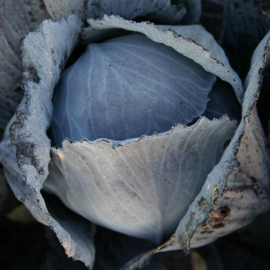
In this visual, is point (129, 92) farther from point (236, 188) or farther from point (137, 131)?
point (236, 188)

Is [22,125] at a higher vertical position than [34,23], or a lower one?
lower

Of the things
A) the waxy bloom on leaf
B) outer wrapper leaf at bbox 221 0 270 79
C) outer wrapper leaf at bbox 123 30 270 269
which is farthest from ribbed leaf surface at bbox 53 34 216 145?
outer wrapper leaf at bbox 221 0 270 79

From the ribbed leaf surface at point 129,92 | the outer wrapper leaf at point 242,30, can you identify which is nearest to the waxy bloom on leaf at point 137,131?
the ribbed leaf surface at point 129,92

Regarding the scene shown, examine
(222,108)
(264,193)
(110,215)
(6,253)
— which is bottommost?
(6,253)

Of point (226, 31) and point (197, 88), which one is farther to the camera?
point (226, 31)

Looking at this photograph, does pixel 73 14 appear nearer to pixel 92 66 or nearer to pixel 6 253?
pixel 92 66

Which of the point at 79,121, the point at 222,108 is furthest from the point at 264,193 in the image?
the point at 79,121

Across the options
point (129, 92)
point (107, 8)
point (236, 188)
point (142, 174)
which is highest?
point (107, 8)

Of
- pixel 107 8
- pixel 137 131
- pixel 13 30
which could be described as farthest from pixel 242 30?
pixel 13 30
